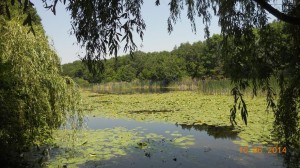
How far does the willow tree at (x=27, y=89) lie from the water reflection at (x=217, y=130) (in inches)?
222

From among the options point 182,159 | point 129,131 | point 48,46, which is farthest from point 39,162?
point 129,131

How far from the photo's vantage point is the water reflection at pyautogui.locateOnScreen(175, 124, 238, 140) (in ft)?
34.5

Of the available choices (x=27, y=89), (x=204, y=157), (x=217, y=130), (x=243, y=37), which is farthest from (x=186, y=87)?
(x=243, y=37)

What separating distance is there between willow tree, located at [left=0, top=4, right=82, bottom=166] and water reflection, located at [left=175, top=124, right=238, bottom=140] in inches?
222

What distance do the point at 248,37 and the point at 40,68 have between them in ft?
15.0

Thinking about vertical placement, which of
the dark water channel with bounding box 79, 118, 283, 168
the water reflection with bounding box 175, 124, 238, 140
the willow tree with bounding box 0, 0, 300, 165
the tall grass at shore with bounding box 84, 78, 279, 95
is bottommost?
the dark water channel with bounding box 79, 118, 283, 168

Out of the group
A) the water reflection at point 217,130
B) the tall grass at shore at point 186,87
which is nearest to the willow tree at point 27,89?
the tall grass at shore at point 186,87

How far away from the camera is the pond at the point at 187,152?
25.2 feet
